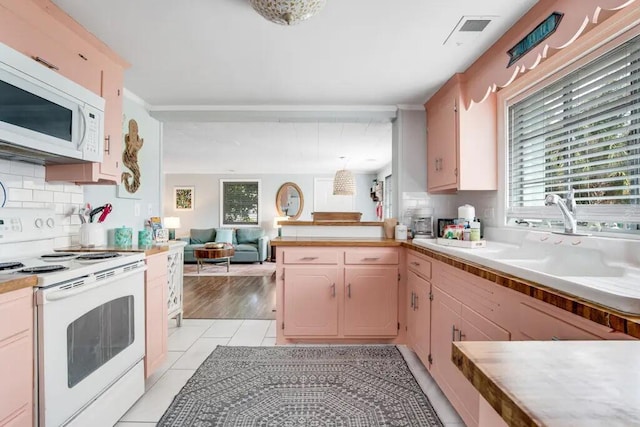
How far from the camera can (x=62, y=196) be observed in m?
2.11

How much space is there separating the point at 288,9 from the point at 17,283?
154cm

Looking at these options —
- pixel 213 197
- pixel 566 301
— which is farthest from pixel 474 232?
pixel 213 197

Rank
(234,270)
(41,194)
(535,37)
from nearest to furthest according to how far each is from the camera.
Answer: (535,37)
(41,194)
(234,270)

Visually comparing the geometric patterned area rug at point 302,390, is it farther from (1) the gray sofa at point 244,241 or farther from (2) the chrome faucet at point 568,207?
(1) the gray sofa at point 244,241

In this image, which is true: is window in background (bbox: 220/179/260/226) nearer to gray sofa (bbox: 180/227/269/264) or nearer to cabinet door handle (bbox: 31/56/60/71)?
gray sofa (bbox: 180/227/269/264)

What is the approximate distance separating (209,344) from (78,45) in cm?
228

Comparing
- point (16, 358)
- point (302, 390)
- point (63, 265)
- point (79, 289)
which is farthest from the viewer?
point (302, 390)

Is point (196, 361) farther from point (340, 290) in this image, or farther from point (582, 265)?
point (582, 265)

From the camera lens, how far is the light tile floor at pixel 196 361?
1.84 meters

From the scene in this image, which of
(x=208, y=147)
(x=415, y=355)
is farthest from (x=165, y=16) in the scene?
(x=208, y=147)

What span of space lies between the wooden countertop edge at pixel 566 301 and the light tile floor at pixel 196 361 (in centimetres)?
93

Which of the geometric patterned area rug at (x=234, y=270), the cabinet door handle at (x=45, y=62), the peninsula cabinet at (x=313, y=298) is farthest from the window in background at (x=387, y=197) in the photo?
the cabinet door handle at (x=45, y=62)

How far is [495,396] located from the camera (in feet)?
1.59

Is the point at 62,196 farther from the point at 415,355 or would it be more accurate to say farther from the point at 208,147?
the point at 208,147
